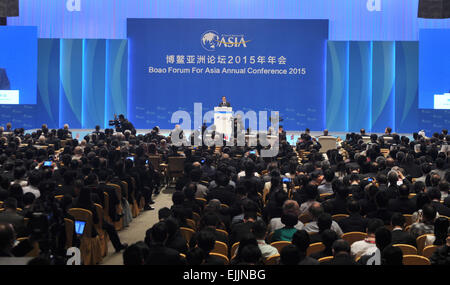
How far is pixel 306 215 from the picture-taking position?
595 centimetres

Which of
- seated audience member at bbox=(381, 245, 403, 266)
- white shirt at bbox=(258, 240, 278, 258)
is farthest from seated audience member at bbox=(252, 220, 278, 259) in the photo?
seated audience member at bbox=(381, 245, 403, 266)

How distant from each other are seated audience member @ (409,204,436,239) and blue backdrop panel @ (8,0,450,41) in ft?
52.1

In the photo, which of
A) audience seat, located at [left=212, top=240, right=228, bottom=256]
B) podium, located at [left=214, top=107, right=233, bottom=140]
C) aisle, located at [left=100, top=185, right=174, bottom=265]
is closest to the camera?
audience seat, located at [left=212, top=240, right=228, bottom=256]

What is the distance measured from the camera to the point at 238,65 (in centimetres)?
2014

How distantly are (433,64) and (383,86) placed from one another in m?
1.85

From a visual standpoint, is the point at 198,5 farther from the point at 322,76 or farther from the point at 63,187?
the point at 63,187

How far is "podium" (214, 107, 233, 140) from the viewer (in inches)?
635

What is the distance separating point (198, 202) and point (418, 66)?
A: 15704mm

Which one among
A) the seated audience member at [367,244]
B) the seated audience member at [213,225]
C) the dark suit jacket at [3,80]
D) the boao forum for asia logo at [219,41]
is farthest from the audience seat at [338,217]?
the dark suit jacket at [3,80]

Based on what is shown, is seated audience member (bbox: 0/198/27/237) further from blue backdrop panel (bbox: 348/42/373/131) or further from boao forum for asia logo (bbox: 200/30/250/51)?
blue backdrop panel (bbox: 348/42/373/131)

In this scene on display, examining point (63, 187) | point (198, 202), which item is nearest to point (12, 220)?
point (63, 187)

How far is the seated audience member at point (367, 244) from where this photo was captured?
15.0ft

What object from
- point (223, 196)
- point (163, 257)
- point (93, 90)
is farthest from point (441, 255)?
point (93, 90)

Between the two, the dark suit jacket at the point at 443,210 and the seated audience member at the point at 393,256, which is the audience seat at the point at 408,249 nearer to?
the seated audience member at the point at 393,256
